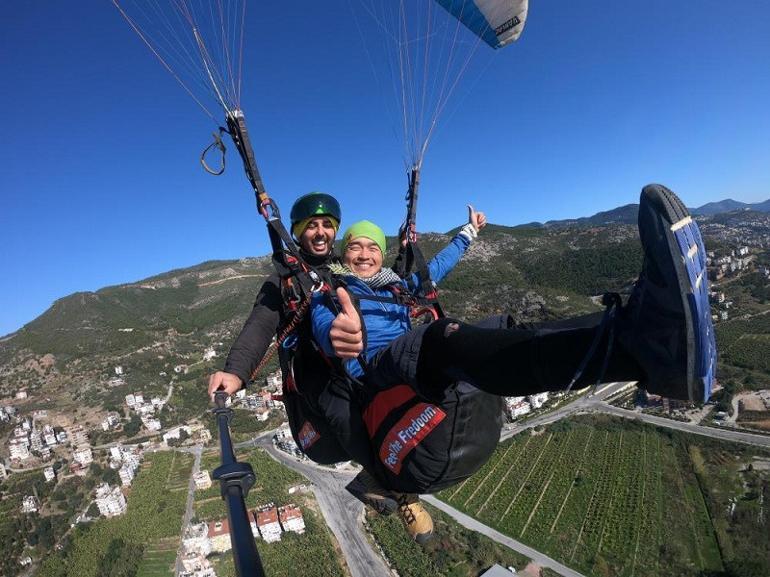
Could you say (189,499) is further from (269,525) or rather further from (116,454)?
(116,454)

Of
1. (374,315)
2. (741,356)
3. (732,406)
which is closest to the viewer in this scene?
(374,315)

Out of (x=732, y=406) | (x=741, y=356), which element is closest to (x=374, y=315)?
(x=732, y=406)

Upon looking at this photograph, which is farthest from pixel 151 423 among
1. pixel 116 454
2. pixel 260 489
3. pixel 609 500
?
pixel 609 500

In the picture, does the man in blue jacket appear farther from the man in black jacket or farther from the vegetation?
the vegetation

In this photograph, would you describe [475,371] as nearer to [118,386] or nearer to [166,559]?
[166,559]

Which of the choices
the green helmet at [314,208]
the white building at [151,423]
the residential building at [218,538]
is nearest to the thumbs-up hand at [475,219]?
the green helmet at [314,208]

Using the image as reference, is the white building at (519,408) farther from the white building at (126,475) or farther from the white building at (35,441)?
the white building at (35,441)

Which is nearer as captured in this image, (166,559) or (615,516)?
(615,516)
